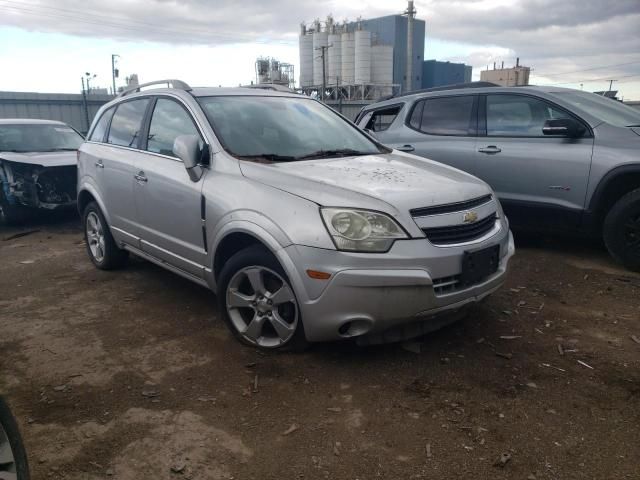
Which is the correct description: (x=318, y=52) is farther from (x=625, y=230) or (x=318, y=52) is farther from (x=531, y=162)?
(x=625, y=230)

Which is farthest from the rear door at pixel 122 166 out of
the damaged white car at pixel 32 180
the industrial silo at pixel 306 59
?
the industrial silo at pixel 306 59

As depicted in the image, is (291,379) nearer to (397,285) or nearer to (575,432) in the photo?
(397,285)

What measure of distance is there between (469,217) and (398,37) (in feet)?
158

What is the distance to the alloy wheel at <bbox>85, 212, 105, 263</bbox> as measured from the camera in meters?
5.40

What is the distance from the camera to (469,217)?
327 cm

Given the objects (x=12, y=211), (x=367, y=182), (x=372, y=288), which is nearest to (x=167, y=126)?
(x=367, y=182)

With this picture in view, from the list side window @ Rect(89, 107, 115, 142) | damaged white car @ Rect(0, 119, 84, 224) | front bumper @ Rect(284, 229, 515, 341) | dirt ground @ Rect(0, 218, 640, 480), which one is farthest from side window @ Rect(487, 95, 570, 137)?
damaged white car @ Rect(0, 119, 84, 224)

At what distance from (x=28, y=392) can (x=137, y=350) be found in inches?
27.9

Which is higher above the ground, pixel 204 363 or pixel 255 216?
pixel 255 216

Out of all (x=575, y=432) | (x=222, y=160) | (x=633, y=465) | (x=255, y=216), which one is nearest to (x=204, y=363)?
(x=255, y=216)

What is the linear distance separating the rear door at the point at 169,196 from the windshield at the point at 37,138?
5035 millimetres

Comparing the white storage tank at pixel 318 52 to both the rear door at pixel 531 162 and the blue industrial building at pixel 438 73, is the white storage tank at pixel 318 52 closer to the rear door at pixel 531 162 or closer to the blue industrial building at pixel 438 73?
the blue industrial building at pixel 438 73

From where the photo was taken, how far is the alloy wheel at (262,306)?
328 centimetres

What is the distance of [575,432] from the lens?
260cm
